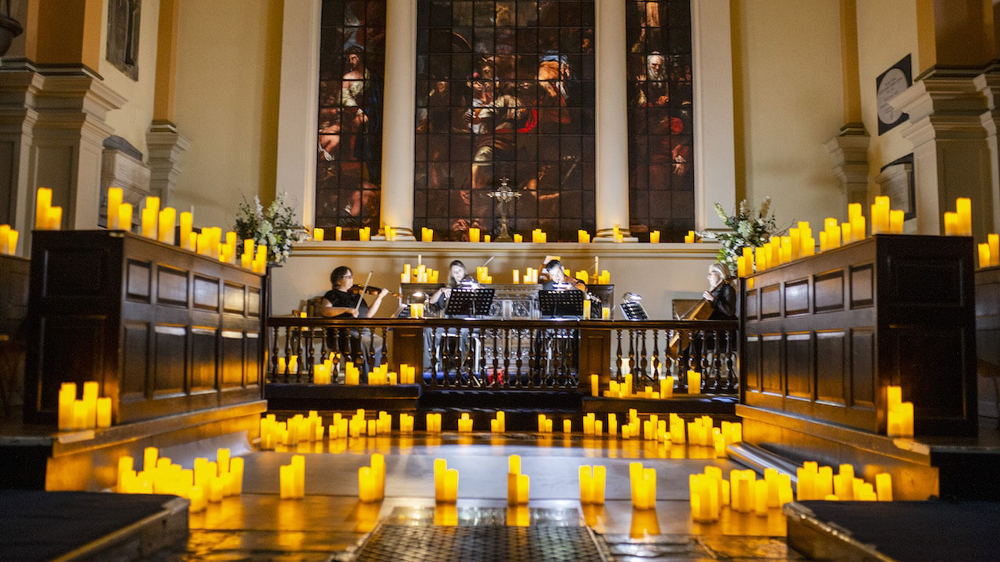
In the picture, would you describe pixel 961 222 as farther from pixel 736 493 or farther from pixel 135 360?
pixel 135 360

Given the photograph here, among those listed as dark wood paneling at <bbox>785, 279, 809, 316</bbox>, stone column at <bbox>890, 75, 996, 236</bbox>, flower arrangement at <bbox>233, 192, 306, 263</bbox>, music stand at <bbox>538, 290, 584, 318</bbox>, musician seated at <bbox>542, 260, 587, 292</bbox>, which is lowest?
dark wood paneling at <bbox>785, 279, 809, 316</bbox>

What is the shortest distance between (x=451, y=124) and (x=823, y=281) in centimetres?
960

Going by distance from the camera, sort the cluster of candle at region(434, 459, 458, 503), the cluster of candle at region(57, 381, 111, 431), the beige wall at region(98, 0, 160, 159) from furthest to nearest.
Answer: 1. the beige wall at region(98, 0, 160, 159)
2. the cluster of candle at region(434, 459, 458, 503)
3. the cluster of candle at region(57, 381, 111, 431)

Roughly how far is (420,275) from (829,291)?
736cm

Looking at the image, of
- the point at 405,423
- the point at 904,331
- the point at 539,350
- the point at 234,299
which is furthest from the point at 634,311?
the point at 904,331

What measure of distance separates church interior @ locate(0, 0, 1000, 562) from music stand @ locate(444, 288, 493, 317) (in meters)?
0.05

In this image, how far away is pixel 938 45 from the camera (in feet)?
29.2

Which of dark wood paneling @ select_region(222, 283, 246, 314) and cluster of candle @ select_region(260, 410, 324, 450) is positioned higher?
dark wood paneling @ select_region(222, 283, 246, 314)

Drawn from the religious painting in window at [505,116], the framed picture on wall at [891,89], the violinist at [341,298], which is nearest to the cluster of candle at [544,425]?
the violinist at [341,298]

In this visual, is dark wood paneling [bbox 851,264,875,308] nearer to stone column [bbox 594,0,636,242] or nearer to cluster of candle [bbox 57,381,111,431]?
cluster of candle [bbox 57,381,111,431]

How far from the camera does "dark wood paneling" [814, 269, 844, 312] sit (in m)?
4.43

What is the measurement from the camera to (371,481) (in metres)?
4.25

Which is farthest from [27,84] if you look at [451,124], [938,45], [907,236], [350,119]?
[938,45]

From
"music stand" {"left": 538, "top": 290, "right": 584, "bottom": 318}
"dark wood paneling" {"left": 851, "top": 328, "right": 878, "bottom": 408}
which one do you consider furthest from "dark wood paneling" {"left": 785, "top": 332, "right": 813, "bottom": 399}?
"music stand" {"left": 538, "top": 290, "right": 584, "bottom": 318}
